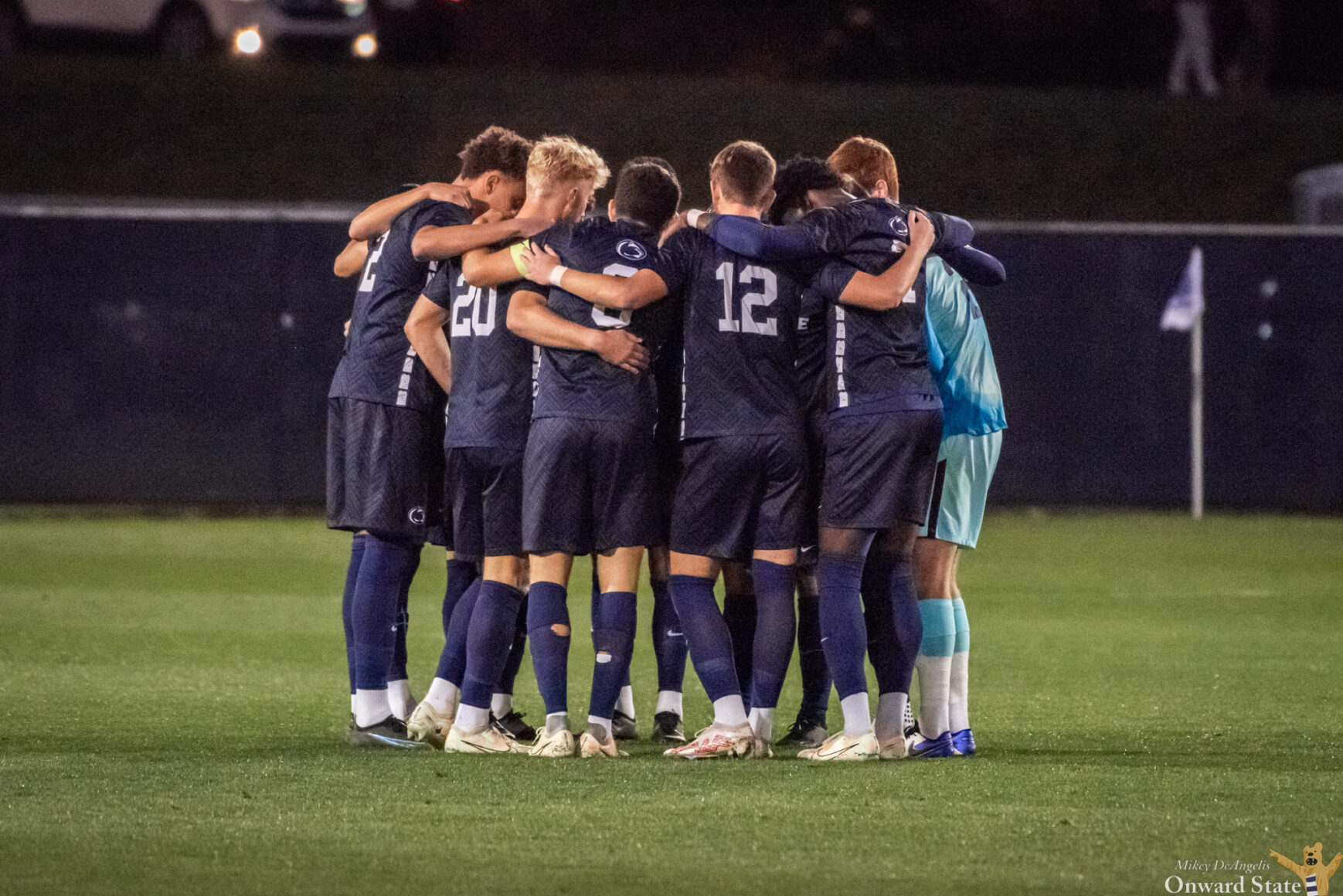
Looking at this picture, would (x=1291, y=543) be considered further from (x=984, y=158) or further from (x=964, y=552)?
(x=984, y=158)

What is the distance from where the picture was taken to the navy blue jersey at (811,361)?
19.9ft

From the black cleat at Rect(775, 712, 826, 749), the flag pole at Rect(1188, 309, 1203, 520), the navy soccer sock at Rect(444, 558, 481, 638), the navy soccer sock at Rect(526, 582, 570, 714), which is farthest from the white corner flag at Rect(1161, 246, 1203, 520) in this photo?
the navy soccer sock at Rect(526, 582, 570, 714)

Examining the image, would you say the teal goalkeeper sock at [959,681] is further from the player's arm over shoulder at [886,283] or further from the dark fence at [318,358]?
the dark fence at [318,358]

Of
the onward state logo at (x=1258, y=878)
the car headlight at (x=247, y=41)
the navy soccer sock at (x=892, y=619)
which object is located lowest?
the onward state logo at (x=1258, y=878)

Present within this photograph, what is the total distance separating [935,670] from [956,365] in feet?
3.32

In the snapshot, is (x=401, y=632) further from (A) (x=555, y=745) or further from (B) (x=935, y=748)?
(B) (x=935, y=748)

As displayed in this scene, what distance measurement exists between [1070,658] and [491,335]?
147 inches

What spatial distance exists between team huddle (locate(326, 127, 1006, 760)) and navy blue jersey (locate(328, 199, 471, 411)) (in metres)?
0.01

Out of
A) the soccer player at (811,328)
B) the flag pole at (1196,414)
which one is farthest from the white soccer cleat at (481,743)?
the flag pole at (1196,414)

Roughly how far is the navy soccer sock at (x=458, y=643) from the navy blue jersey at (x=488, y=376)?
0.54 metres

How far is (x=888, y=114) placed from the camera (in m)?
20.8

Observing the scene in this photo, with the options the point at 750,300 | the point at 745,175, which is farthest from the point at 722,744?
the point at 745,175

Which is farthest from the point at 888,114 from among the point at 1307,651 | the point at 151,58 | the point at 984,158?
the point at 1307,651

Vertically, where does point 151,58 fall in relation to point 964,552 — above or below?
above
